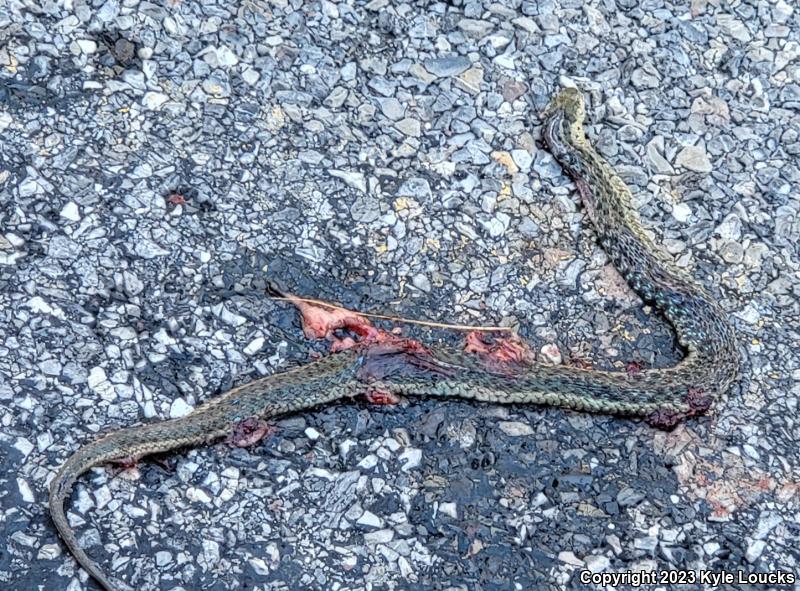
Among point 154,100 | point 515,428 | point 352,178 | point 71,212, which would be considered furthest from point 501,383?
point 154,100

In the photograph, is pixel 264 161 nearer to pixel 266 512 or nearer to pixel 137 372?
pixel 137 372

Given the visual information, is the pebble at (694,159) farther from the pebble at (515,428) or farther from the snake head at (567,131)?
the pebble at (515,428)

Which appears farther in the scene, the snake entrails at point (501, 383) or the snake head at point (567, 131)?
the snake head at point (567, 131)

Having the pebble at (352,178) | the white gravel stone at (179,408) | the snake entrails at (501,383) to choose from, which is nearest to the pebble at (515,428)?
the snake entrails at (501,383)

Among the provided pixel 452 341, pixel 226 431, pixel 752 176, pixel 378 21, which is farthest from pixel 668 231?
pixel 226 431

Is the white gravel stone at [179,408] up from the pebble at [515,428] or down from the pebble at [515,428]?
down
